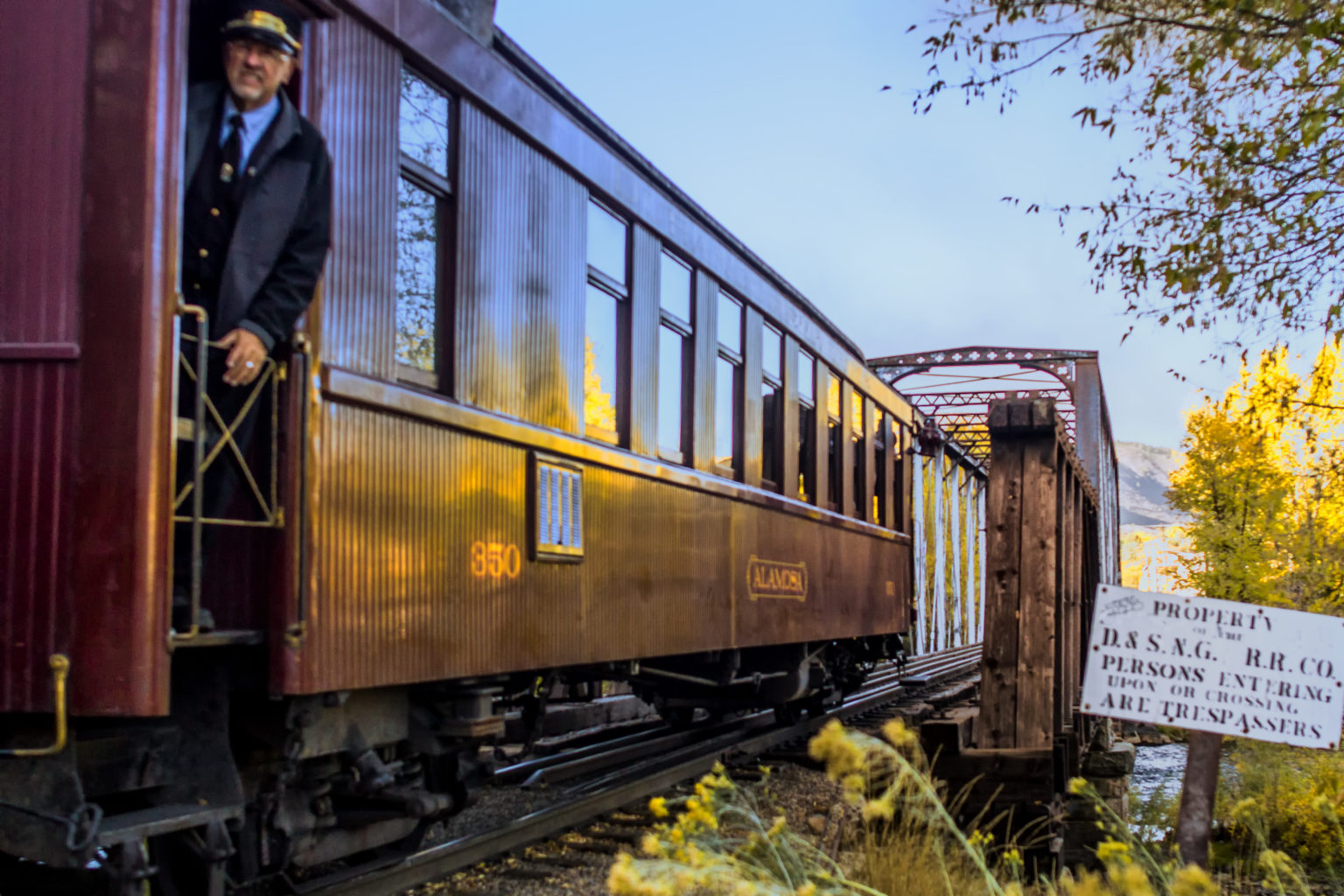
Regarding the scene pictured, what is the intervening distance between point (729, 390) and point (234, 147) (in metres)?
4.36

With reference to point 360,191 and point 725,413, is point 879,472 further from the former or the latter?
point 360,191

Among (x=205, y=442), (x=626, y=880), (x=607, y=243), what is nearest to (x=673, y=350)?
(x=607, y=243)

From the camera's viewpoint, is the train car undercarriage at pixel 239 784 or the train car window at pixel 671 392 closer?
the train car undercarriage at pixel 239 784

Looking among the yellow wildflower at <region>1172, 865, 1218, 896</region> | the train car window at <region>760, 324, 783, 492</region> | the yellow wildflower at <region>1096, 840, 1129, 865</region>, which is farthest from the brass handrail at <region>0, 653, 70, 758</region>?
the train car window at <region>760, 324, 783, 492</region>

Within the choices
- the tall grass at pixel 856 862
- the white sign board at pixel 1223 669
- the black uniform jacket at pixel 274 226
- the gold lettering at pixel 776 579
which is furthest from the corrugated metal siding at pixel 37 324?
the gold lettering at pixel 776 579

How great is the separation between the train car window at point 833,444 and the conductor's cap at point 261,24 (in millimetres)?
6671

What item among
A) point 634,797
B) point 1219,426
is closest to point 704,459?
point 634,797

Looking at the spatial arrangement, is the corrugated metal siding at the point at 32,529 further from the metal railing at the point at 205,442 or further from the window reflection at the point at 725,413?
the window reflection at the point at 725,413

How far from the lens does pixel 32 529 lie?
343cm

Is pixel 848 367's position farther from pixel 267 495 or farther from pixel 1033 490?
pixel 267 495

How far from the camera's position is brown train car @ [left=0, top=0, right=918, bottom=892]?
3422 millimetres

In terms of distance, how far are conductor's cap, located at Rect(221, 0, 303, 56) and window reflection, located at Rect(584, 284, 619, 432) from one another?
232 cm

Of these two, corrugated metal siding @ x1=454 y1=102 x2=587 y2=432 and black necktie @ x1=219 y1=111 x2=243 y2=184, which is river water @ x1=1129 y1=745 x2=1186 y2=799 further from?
black necktie @ x1=219 y1=111 x2=243 y2=184

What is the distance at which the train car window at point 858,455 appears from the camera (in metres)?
10.9
